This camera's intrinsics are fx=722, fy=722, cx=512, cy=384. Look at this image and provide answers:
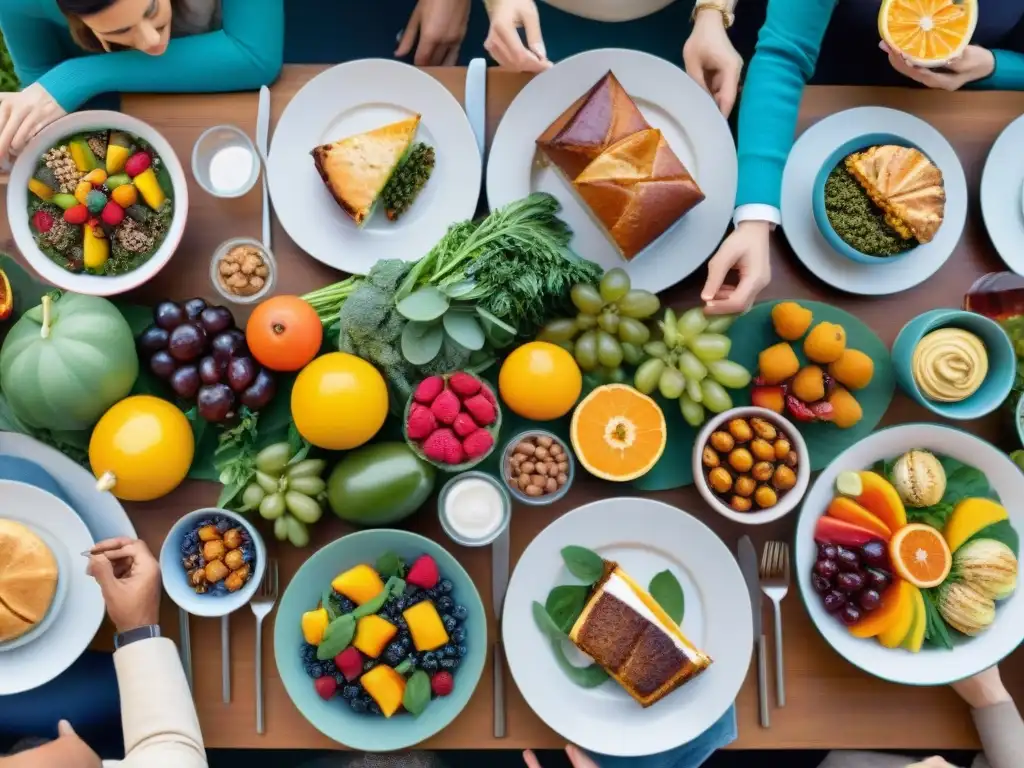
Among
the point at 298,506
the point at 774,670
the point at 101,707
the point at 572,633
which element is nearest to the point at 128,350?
the point at 298,506

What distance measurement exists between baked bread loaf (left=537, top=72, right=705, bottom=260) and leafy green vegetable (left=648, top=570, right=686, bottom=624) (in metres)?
0.50

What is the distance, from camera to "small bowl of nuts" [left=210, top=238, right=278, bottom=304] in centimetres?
109

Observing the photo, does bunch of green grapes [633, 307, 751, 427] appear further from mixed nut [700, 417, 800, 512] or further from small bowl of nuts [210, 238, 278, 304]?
small bowl of nuts [210, 238, 278, 304]

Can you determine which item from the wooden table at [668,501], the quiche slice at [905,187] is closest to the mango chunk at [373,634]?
the wooden table at [668,501]

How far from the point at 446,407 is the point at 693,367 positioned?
36 centimetres

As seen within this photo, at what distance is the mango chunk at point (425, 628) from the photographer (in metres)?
1.03

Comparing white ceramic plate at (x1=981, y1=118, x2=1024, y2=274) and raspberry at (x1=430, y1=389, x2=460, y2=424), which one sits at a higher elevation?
white ceramic plate at (x1=981, y1=118, x2=1024, y2=274)

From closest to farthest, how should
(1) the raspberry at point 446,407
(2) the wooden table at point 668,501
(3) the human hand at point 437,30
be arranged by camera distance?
1. (1) the raspberry at point 446,407
2. (2) the wooden table at point 668,501
3. (3) the human hand at point 437,30

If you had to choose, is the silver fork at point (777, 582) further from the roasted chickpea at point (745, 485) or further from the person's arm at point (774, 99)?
the person's arm at point (774, 99)

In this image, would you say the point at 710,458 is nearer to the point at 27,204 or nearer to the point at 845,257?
the point at 845,257

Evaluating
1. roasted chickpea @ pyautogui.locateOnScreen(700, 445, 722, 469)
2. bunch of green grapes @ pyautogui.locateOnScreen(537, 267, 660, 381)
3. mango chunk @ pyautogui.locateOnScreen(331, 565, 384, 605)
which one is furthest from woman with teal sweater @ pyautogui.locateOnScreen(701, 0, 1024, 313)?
mango chunk @ pyautogui.locateOnScreen(331, 565, 384, 605)

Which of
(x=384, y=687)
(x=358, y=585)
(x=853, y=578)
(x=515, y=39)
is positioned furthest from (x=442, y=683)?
(x=515, y=39)

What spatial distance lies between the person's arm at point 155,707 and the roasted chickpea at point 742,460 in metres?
0.86

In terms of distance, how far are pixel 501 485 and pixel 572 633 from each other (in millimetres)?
244
